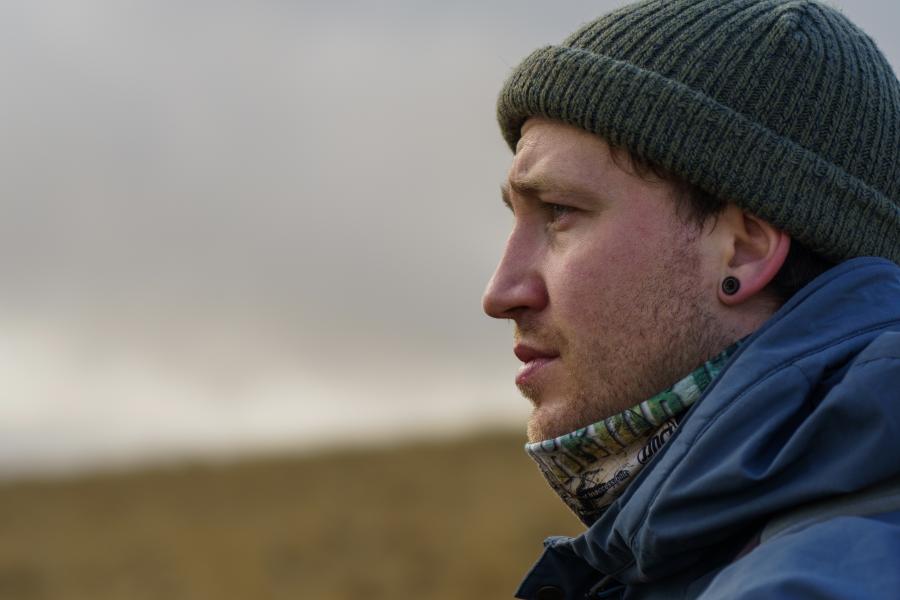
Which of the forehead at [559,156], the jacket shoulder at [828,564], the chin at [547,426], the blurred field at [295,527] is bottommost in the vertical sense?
the jacket shoulder at [828,564]

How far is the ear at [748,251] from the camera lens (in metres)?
2.56

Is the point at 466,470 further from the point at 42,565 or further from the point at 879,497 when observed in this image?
the point at 879,497

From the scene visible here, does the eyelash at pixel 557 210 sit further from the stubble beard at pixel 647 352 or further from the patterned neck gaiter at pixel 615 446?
the patterned neck gaiter at pixel 615 446

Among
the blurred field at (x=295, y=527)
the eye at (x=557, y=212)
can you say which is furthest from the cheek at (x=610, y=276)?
the blurred field at (x=295, y=527)

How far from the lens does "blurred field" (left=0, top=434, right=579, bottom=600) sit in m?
14.4

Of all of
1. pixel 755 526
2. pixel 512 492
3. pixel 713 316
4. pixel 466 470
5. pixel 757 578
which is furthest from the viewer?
pixel 466 470

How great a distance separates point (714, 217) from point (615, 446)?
0.51 metres

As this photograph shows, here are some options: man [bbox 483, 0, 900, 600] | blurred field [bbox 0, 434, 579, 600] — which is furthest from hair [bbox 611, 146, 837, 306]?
blurred field [bbox 0, 434, 579, 600]

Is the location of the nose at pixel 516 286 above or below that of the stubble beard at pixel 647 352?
above

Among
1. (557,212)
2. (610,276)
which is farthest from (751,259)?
(557,212)

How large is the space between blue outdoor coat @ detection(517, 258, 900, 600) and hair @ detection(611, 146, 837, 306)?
0.98 feet

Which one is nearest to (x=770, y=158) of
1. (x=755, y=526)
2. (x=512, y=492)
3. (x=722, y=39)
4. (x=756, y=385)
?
(x=722, y=39)

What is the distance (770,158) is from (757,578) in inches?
40.7

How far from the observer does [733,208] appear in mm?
2635
